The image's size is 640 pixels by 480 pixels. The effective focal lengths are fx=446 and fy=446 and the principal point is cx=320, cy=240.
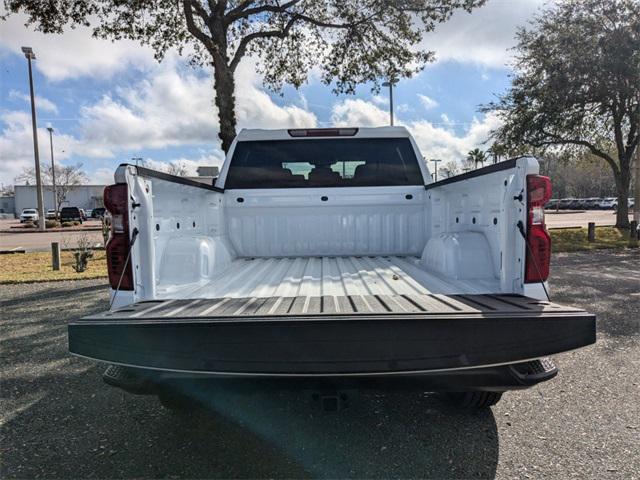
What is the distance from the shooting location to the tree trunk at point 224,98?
9570mm

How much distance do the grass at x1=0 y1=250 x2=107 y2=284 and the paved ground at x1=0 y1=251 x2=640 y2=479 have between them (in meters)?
5.87

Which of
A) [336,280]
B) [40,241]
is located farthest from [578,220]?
[336,280]

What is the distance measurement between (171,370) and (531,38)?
63.7 feet

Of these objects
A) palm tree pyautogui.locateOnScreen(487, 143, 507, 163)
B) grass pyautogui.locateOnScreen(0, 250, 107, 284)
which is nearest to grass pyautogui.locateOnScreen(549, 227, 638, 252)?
palm tree pyautogui.locateOnScreen(487, 143, 507, 163)

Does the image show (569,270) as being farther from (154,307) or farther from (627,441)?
(154,307)

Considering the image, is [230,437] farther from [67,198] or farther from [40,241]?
[67,198]

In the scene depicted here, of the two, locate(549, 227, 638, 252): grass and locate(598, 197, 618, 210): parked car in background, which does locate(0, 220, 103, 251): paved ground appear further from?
locate(598, 197, 618, 210): parked car in background

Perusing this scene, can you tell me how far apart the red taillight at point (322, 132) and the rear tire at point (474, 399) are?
2701 mm

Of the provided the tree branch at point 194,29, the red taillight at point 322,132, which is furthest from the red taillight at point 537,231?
the tree branch at point 194,29

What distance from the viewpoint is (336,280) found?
3307mm

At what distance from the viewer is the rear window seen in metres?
4.58

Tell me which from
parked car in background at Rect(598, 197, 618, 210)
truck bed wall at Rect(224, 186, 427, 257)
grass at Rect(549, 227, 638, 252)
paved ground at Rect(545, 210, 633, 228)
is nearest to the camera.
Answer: truck bed wall at Rect(224, 186, 427, 257)

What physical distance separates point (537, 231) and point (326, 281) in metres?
1.44

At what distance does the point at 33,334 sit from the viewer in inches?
214
